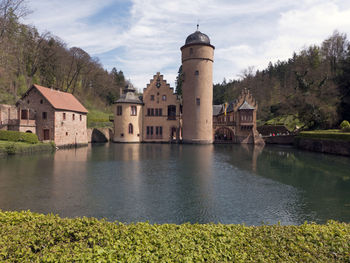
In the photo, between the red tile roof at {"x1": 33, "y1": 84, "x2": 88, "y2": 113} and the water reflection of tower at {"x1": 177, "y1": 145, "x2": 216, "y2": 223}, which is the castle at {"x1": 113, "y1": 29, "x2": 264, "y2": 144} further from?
the water reflection of tower at {"x1": 177, "y1": 145, "x2": 216, "y2": 223}

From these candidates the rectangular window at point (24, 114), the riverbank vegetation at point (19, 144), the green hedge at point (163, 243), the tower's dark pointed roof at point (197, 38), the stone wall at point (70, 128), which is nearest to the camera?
the green hedge at point (163, 243)

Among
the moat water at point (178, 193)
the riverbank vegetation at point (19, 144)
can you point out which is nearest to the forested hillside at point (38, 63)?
the riverbank vegetation at point (19, 144)

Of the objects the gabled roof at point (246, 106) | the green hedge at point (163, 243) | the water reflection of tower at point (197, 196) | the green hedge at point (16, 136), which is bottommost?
the water reflection of tower at point (197, 196)

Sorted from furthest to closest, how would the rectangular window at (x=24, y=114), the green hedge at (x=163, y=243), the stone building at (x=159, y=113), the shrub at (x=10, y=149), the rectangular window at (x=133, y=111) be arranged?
the stone building at (x=159, y=113)
the rectangular window at (x=133, y=111)
the rectangular window at (x=24, y=114)
the shrub at (x=10, y=149)
the green hedge at (x=163, y=243)

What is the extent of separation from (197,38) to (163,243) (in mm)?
47818

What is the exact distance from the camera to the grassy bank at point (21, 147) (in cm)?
2707

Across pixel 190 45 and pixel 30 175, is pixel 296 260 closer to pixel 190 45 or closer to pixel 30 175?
pixel 30 175

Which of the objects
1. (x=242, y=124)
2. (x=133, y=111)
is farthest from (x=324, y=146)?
(x=133, y=111)

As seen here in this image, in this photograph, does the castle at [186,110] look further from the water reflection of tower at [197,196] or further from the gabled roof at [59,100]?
the water reflection of tower at [197,196]

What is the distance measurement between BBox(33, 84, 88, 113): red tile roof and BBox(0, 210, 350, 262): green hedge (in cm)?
3462

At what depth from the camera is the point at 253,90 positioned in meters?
77.4

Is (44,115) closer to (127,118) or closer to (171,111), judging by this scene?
(127,118)

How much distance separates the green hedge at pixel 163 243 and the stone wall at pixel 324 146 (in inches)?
1314

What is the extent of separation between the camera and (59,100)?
38531 millimetres
